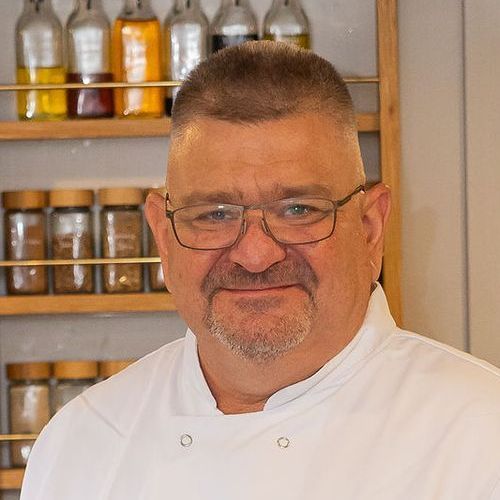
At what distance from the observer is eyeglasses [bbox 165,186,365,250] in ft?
3.55

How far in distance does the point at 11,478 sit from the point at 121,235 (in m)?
0.46

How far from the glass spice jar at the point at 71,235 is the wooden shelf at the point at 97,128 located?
0.34ft

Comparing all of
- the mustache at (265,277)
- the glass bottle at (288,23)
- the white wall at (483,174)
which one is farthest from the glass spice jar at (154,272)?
the mustache at (265,277)

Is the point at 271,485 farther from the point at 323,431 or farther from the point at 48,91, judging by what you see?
the point at 48,91

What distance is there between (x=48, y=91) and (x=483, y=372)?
3.77ft

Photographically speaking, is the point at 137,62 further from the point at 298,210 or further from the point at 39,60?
the point at 298,210

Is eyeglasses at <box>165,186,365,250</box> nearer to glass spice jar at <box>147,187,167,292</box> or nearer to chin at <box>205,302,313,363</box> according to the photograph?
chin at <box>205,302,313,363</box>

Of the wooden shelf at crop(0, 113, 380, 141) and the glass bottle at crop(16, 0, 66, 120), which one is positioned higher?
the glass bottle at crop(16, 0, 66, 120)

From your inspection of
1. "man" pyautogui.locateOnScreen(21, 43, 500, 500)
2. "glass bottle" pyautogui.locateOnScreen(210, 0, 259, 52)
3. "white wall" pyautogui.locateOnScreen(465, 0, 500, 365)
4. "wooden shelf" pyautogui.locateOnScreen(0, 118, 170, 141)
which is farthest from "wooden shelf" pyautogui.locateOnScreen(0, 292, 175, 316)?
"man" pyautogui.locateOnScreen(21, 43, 500, 500)

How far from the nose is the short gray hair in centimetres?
9

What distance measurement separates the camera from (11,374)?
2.11 metres

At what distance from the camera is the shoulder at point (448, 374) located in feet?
3.61

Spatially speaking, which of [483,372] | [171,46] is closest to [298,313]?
[483,372]

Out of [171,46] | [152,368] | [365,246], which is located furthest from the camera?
[171,46]
